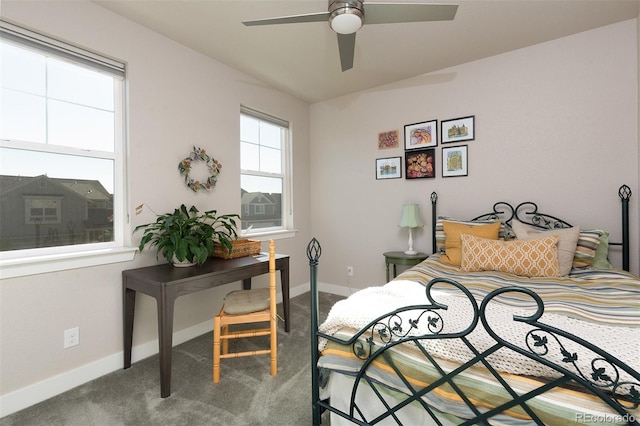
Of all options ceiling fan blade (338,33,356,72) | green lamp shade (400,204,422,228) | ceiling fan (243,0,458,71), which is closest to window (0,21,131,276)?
ceiling fan (243,0,458,71)

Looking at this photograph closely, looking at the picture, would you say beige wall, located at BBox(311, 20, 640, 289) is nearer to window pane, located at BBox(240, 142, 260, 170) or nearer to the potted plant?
window pane, located at BBox(240, 142, 260, 170)

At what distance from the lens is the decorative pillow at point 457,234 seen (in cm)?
241

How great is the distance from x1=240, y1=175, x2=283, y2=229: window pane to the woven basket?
60 cm

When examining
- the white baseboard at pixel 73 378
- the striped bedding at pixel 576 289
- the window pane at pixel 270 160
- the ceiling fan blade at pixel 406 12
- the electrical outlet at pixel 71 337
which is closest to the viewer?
the striped bedding at pixel 576 289

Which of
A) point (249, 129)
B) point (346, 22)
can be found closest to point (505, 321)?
point (346, 22)

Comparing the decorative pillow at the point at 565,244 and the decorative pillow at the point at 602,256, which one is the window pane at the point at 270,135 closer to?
the decorative pillow at the point at 565,244

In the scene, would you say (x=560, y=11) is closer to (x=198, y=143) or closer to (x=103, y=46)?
(x=198, y=143)

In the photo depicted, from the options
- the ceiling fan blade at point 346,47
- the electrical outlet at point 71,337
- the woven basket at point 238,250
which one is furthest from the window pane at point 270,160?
the electrical outlet at point 71,337

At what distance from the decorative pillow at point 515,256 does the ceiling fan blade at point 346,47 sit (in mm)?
1631

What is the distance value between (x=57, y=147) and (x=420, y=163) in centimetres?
311

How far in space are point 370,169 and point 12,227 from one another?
10.3ft

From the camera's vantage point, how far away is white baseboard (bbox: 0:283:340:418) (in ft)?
5.50

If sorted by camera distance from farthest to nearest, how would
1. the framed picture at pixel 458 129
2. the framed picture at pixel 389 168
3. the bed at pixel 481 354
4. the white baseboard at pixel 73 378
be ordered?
the framed picture at pixel 389 168 → the framed picture at pixel 458 129 → the white baseboard at pixel 73 378 → the bed at pixel 481 354

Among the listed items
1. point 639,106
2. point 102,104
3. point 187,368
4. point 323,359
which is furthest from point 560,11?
point 187,368
